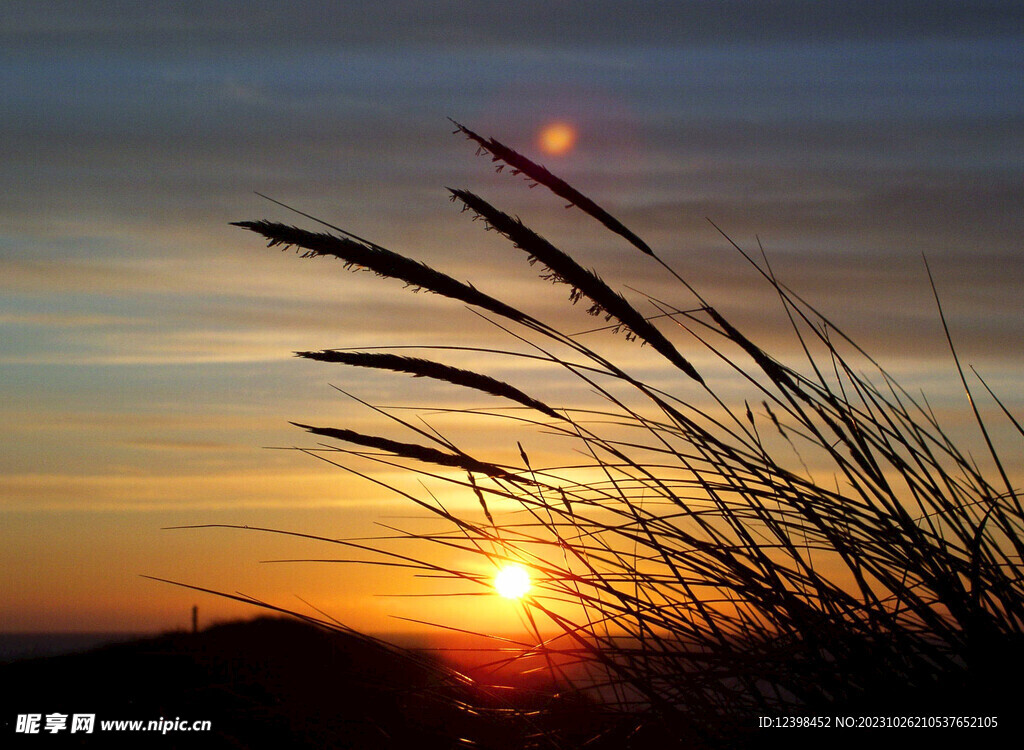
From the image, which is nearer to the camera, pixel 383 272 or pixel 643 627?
pixel 383 272

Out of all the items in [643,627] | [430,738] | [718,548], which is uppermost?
[718,548]

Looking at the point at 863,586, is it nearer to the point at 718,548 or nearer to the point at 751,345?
the point at 718,548

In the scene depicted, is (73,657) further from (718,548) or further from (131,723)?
(718,548)

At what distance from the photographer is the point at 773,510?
1604 millimetres

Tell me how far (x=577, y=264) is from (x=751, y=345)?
0.38m

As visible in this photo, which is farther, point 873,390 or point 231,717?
point 873,390

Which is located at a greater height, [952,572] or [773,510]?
[773,510]

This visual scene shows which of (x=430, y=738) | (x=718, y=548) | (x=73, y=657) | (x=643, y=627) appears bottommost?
(x=430, y=738)

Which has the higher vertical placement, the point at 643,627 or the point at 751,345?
the point at 751,345

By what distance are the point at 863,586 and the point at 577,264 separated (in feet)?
2.29

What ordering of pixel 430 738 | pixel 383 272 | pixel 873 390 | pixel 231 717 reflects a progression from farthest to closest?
pixel 873 390
pixel 231 717
pixel 430 738
pixel 383 272

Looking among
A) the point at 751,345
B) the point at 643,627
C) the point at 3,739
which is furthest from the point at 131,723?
the point at 751,345

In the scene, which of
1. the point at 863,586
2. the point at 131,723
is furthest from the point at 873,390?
the point at 131,723

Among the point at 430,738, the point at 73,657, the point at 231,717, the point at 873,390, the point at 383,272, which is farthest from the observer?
the point at 73,657
